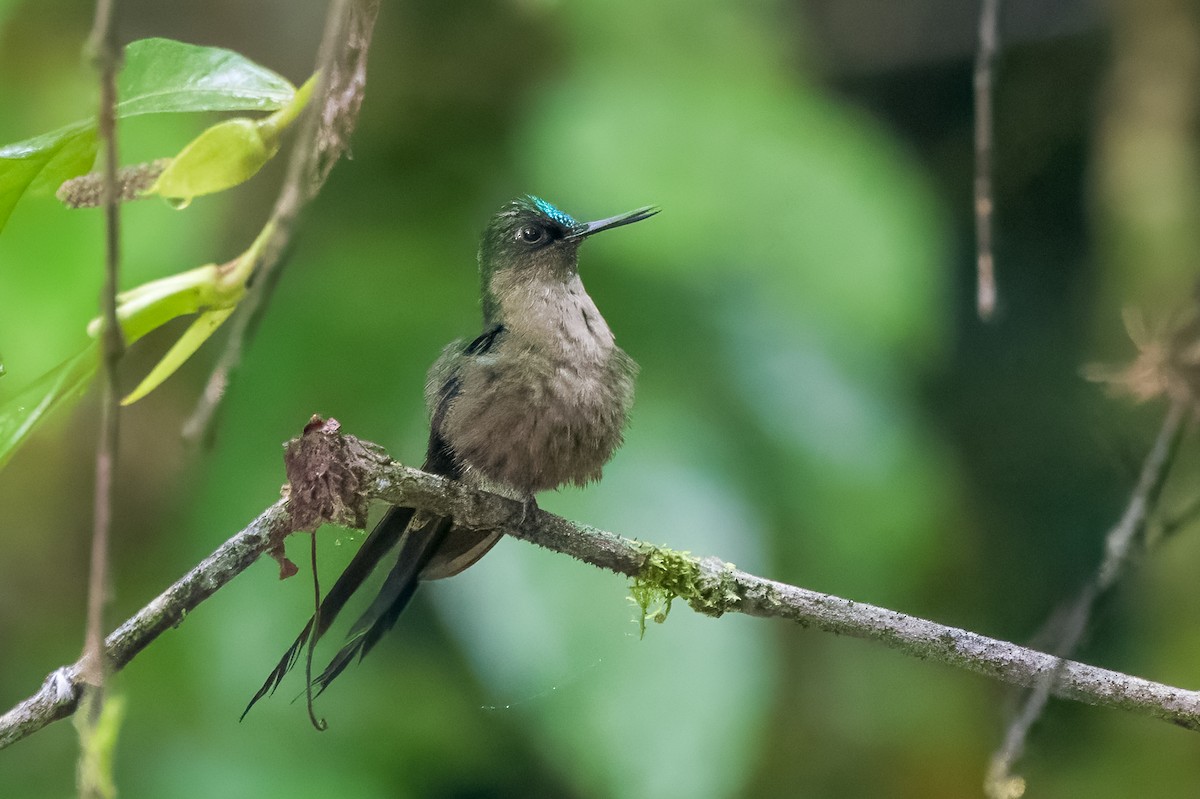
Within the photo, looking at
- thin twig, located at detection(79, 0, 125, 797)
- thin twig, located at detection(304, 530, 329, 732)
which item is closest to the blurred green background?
thin twig, located at detection(304, 530, 329, 732)

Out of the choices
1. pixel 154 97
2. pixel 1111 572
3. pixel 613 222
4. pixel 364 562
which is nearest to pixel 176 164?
pixel 154 97

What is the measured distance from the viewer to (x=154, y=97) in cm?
88

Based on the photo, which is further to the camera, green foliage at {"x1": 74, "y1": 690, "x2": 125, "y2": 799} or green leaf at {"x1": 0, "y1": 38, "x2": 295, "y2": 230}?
green leaf at {"x1": 0, "y1": 38, "x2": 295, "y2": 230}

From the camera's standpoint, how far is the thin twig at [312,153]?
0.69m

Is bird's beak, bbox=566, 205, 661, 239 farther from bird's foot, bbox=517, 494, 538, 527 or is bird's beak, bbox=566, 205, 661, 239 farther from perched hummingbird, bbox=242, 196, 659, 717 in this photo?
bird's foot, bbox=517, 494, 538, 527

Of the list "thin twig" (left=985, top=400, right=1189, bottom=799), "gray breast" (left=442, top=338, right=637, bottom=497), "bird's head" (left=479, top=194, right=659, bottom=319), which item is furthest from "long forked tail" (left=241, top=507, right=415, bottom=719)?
"thin twig" (left=985, top=400, right=1189, bottom=799)

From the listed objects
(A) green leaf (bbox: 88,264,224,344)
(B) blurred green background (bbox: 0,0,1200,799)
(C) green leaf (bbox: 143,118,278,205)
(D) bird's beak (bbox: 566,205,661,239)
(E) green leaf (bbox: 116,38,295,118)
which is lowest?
(B) blurred green background (bbox: 0,0,1200,799)

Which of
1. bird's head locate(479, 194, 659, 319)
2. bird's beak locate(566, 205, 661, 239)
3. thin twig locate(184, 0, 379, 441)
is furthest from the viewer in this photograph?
bird's head locate(479, 194, 659, 319)

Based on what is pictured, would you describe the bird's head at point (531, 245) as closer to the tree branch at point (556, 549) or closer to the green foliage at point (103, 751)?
the tree branch at point (556, 549)

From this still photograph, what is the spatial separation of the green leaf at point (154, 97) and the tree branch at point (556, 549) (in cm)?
24

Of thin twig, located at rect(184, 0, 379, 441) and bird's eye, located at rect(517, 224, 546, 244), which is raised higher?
thin twig, located at rect(184, 0, 379, 441)

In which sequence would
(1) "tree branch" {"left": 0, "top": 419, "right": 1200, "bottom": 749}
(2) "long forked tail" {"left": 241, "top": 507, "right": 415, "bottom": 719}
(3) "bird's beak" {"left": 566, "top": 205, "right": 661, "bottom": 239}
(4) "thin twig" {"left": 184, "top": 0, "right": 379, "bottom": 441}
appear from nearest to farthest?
(4) "thin twig" {"left": 184, "top": 0, "right": 379, "bottom": 441}, (1) "tree branch" {"left": 0, "top": 419, "right": 1200, "bottom": 749}, (2) "long forked tail" {"left": 241, "top": 507, "right": 415, "bottom": 719}, (3) "bird's beak" {"left": 566, "top": 205, "right": 661, "bottom": 239}

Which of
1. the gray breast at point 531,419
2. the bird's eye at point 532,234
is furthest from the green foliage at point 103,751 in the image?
the bird's eye at point 532,234

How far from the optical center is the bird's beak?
1.12 m
